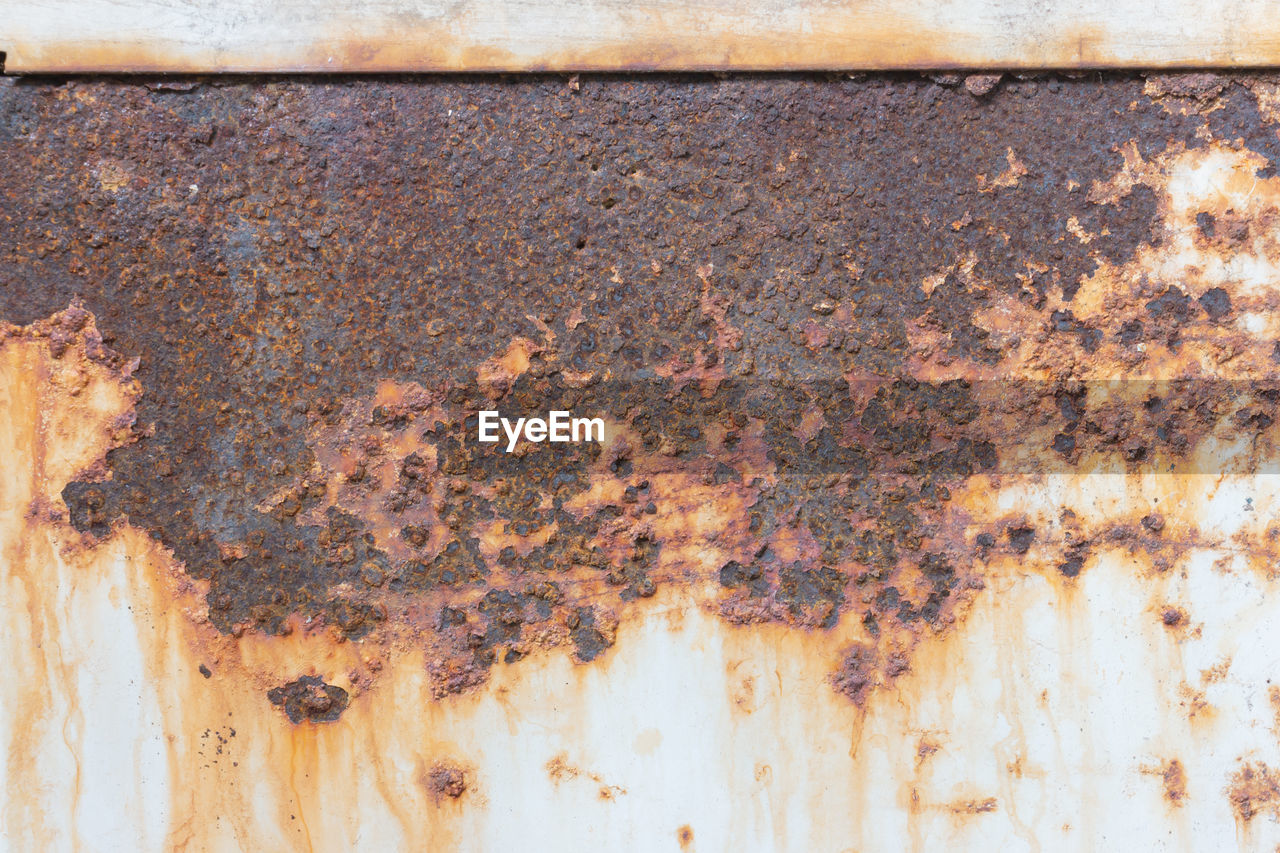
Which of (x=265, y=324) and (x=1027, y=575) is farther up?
(x=265, y=324)

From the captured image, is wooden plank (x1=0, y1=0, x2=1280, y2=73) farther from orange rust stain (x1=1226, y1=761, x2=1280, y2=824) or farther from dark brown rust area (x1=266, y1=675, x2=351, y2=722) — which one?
orange rust stain (x1=1226, y1=761, x2=1280, y2=824)

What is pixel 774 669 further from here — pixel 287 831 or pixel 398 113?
pixel 398 113

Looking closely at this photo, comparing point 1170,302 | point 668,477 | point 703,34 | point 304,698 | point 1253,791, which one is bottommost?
point 1253,791

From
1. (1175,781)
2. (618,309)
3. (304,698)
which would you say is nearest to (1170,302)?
(1175,781)

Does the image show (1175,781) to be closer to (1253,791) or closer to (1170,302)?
(1253,791)

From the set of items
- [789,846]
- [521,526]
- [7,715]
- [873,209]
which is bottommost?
[789,846]

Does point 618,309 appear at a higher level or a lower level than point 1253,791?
higher

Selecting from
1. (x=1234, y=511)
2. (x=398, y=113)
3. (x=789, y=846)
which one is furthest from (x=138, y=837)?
(x=1234, y=511)
